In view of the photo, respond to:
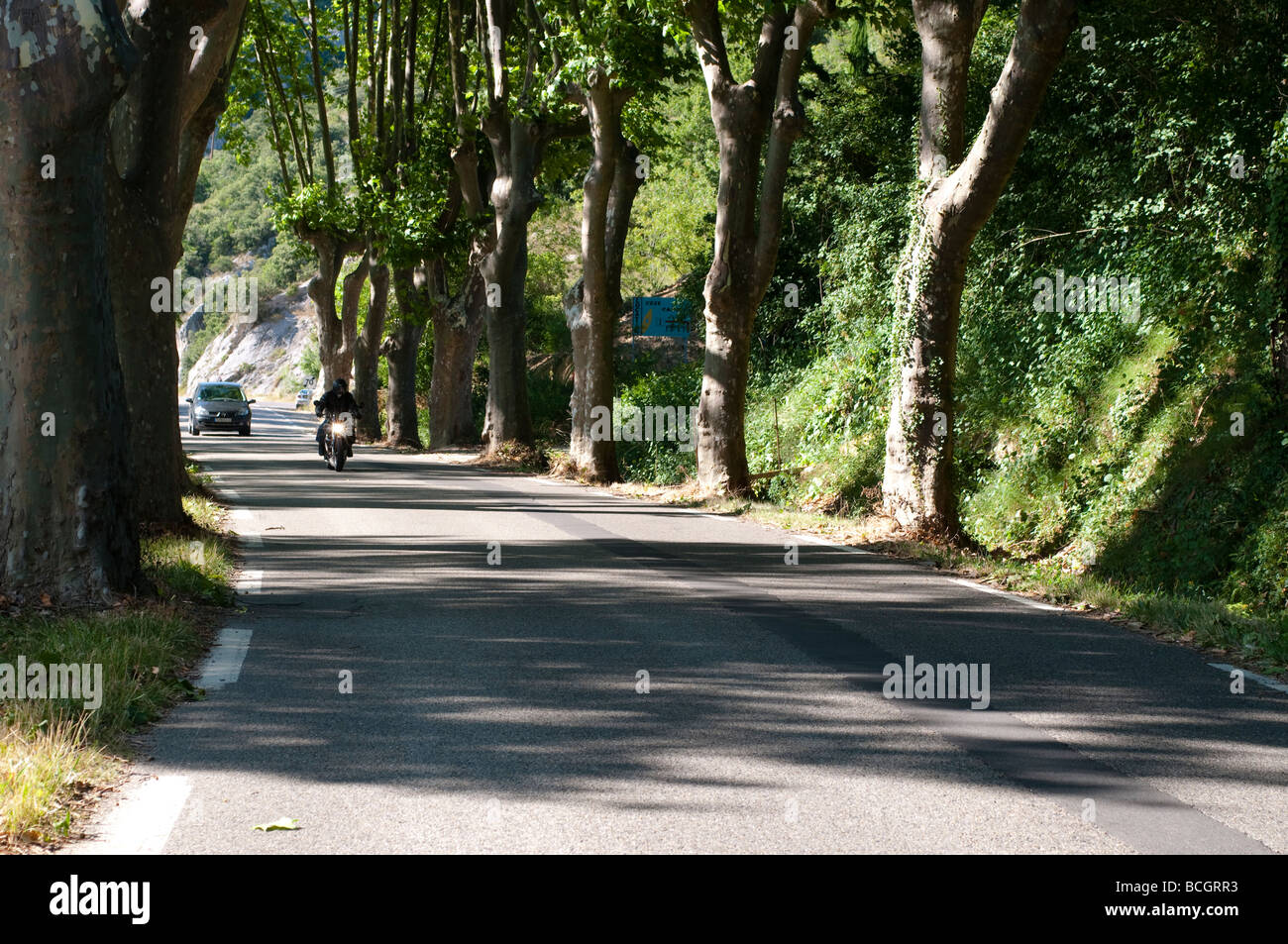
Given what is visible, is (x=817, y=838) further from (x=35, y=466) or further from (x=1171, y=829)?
(x=35, y=466)

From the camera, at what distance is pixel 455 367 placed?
38.1 metres

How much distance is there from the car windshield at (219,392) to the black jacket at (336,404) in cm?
2470

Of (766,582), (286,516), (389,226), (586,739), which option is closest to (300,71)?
(389,226)

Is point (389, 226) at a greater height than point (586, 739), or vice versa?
point (389, 226)

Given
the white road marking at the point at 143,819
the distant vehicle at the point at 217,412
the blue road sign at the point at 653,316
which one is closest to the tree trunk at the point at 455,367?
the blue road sign at the point at 653,316

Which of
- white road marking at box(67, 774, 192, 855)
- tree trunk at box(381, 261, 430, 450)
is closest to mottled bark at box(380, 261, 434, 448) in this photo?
tree trunk at box(381, 261, 430, 450)

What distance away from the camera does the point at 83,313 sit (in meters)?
8.94

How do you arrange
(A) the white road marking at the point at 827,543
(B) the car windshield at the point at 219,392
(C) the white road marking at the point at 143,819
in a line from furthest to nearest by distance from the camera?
1. (B) the car windshield at the point at 219,392
2. (A) the white road marking at the point at 827,543
3. (C) the white road marking at the point at 143,819

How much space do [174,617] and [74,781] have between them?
3343mm

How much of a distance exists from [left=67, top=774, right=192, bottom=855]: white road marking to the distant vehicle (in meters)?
44.7

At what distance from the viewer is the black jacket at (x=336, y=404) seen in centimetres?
2592

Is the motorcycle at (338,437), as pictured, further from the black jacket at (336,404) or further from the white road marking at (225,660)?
the white road marking at (225,660)

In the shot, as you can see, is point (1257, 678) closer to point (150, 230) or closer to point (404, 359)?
point (150, 230)

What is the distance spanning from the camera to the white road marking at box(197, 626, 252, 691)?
7594mm
